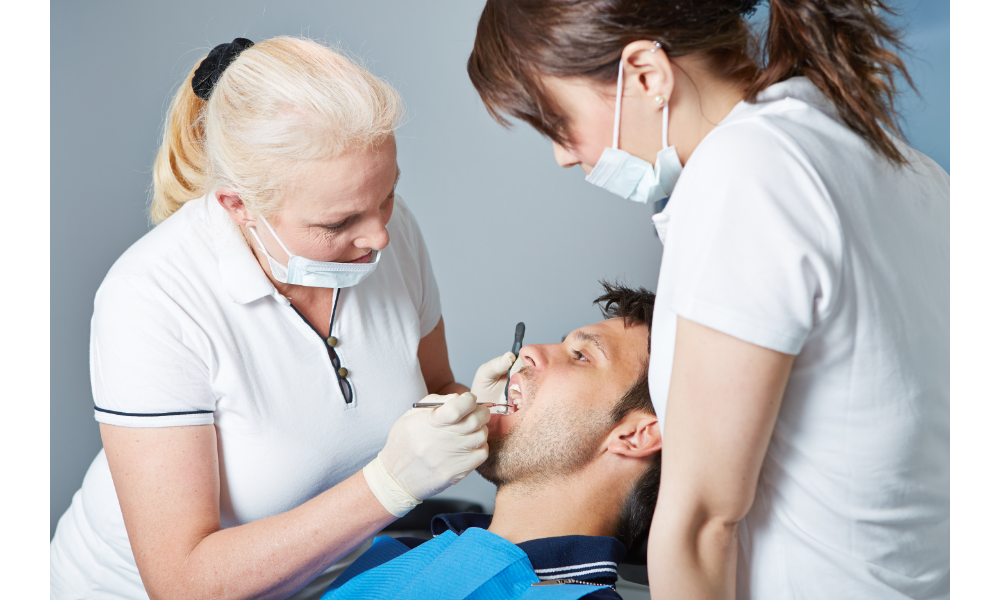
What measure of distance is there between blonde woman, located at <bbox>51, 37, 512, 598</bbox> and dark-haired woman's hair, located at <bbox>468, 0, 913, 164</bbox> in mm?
436

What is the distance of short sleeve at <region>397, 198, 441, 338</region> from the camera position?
1.76 meters

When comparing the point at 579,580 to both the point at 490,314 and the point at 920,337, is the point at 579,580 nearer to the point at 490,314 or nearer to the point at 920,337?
the point at 920,337

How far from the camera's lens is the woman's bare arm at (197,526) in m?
1.24

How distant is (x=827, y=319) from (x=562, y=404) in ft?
2.63

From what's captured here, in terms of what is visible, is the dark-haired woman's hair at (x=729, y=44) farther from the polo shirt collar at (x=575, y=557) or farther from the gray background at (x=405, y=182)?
the gray background at (x=405, y=182)

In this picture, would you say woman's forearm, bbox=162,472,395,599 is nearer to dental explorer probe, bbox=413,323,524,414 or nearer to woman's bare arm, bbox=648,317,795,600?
dental explorer probe, bbox=413,323,524,414

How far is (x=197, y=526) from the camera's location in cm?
126

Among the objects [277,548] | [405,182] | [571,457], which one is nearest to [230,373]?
[277,548]

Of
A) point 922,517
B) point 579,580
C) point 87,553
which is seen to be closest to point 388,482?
point 579,580

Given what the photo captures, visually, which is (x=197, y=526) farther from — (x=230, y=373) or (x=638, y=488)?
(x=638, y=488)

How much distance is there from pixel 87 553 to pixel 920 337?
169 centimetres

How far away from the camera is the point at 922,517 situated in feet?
3.18

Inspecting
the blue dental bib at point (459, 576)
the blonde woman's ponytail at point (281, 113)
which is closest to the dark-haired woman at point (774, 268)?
the blonde woman's ponytail at point (281, 113)

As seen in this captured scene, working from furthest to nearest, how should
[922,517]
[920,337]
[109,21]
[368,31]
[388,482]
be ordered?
[368,31] → [109,21] → [388,482] → [922,517] → [920,337]
